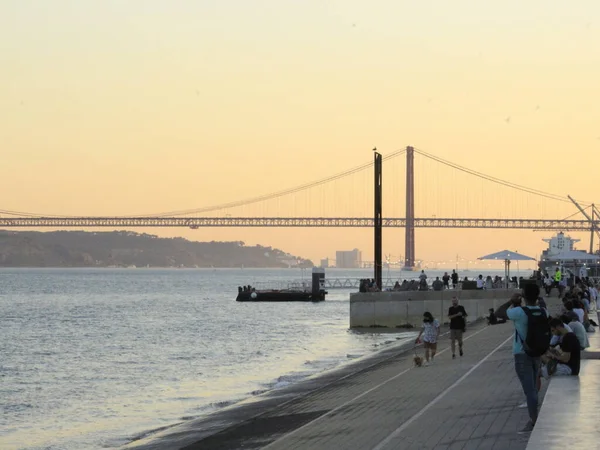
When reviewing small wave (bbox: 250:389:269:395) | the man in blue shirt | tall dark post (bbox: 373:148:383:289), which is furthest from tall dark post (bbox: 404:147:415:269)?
the man in blue shirt

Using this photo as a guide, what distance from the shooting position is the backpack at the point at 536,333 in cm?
1059

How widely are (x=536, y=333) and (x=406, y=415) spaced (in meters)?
3.36

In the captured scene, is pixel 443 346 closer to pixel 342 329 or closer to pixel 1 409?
pixel 1 409

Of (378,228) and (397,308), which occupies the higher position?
(378,228)

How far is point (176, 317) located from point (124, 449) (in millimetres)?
47023

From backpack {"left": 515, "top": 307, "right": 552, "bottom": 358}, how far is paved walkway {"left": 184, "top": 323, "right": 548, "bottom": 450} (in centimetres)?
94

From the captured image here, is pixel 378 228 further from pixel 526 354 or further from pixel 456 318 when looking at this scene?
pixel 526 354

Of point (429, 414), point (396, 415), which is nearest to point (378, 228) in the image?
point (396, 415)

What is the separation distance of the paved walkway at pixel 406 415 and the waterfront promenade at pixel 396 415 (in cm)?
1

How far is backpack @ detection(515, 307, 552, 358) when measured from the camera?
10594mm

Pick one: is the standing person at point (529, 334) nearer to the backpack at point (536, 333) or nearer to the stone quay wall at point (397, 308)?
the backpack at point (536, 333)

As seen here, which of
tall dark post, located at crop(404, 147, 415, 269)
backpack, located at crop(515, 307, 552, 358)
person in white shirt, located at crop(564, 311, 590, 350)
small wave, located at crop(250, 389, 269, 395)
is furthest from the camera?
tall dark post, located at crop(404, 147, 415, 269)

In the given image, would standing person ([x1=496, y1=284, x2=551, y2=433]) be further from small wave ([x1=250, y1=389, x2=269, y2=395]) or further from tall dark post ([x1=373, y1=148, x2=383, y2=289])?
tall dark post ([x1=373, y1=148, x2=383, y2=289])

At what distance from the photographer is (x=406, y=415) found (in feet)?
44.3
